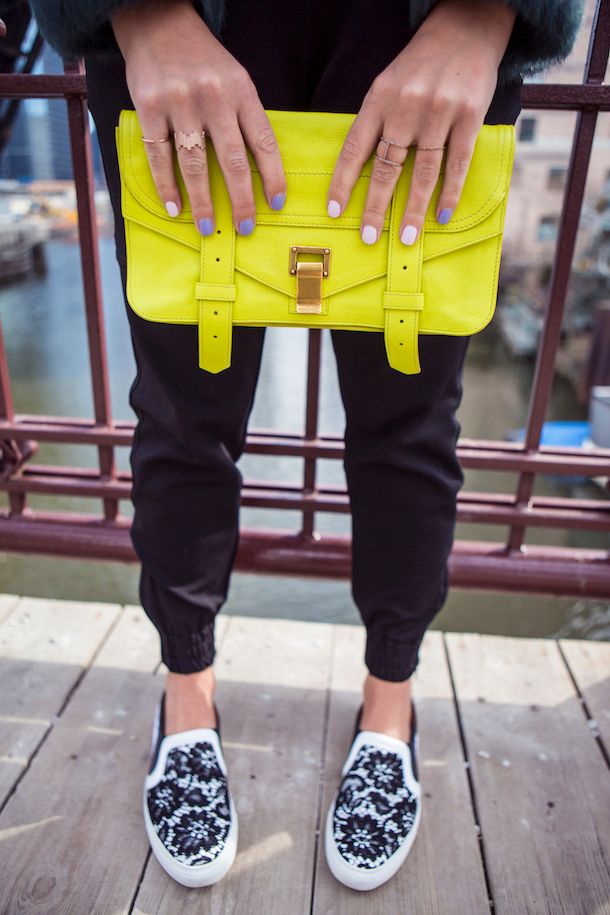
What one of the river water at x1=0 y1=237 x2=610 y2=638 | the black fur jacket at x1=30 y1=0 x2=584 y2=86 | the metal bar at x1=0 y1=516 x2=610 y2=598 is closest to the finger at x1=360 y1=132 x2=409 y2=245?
the black fur jacket at x1=30 y1=0 x2=584 y2=86

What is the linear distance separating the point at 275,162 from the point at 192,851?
28.7 inches

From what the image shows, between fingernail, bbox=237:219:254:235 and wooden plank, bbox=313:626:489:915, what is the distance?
70 centimetres

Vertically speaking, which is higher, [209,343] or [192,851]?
[209,343]

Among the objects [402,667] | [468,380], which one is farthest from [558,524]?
[468,380]

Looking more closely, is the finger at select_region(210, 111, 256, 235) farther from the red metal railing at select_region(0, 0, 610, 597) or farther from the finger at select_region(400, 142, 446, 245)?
the red metal railing at select_region(0, 0, 610, 597)

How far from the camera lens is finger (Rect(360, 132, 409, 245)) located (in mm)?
565

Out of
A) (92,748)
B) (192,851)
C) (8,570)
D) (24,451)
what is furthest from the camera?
(8,570)

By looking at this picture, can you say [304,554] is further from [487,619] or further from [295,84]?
[487,619]

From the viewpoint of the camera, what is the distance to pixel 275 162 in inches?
22.9

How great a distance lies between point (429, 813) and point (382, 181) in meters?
0.75

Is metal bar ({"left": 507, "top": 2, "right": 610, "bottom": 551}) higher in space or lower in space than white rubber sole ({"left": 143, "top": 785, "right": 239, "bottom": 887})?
higher

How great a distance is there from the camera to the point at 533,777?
882 mm

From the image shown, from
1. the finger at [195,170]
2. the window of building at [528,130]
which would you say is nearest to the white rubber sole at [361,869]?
the finger at [195,170]

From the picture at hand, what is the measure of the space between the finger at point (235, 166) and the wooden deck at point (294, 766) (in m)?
0.71
